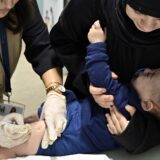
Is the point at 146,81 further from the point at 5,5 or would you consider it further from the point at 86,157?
the point at 5,5

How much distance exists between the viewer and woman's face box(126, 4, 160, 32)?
1.02 meters

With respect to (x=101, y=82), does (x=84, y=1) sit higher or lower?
higher

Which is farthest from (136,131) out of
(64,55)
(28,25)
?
(28,25)

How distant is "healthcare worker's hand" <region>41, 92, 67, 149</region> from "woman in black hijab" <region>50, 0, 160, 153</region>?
3.1 inches

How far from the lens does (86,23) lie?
4.13ft

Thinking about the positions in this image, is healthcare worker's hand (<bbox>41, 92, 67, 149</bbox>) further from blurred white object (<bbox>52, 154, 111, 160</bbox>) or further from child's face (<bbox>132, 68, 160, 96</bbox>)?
child's face (<bbox>132, 68, 160, 96</bbox>)

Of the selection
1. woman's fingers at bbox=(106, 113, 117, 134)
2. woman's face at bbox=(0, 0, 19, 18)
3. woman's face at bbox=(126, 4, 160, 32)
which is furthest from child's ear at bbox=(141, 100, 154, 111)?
woman's face at bbox=(0, 0, 19, 18)

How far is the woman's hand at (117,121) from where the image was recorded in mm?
1153

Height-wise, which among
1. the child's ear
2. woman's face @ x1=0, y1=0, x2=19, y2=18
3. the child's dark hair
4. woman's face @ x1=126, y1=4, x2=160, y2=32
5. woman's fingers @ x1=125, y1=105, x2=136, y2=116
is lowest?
woman's fingers @ x1=125, y1=105, x2=136, y2=116

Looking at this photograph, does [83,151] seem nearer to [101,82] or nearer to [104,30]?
[101,82]

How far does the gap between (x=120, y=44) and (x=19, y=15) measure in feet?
1.42

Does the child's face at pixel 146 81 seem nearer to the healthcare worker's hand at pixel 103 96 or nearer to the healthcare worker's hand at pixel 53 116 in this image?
the healthcare worker's hand at pixel 103 96

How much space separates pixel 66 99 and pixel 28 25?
0.32 m

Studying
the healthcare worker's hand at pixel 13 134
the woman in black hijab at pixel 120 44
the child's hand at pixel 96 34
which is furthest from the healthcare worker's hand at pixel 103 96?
the healthcare worker's hand at pixel 13 134
